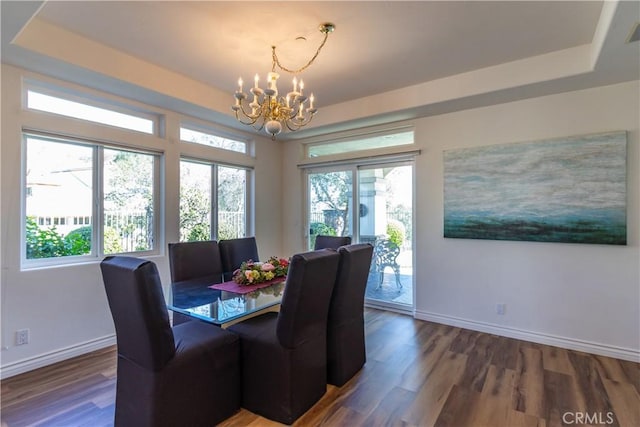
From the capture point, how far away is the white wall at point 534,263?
282 centimetres

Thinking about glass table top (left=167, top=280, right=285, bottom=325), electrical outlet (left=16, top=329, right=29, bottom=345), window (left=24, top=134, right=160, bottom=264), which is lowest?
electrical outlet (left=16, top=329, right=29, bottom=345)

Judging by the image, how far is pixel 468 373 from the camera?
2.53 metres

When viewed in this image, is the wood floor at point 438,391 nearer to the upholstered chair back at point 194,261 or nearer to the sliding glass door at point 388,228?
the upholstered chair back at point 194,261

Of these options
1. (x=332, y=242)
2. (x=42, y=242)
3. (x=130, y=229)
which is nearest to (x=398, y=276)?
(x=332, y=242)

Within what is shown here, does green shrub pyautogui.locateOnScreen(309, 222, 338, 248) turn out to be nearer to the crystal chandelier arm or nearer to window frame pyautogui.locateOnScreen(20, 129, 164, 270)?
window frame pyautogui.locateOnScreen(20, 129, 164, 270)

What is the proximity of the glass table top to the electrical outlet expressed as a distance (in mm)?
1275

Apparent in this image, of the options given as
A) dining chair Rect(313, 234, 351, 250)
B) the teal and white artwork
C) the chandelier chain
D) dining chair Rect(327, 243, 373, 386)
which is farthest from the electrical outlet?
the teal and white artwork

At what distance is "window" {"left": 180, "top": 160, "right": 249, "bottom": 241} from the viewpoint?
3.90 m

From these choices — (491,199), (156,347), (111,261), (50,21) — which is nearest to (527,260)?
(491,199)

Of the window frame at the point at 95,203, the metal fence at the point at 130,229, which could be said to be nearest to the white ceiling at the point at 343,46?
the window frame at the point at 95,203

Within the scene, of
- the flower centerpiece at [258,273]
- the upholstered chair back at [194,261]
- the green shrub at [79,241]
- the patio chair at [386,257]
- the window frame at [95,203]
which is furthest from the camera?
the patio chair at [386,257]

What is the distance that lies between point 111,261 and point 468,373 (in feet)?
8.82

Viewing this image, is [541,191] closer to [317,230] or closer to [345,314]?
[345,314]

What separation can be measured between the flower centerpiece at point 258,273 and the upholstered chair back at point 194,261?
0.29 metres
